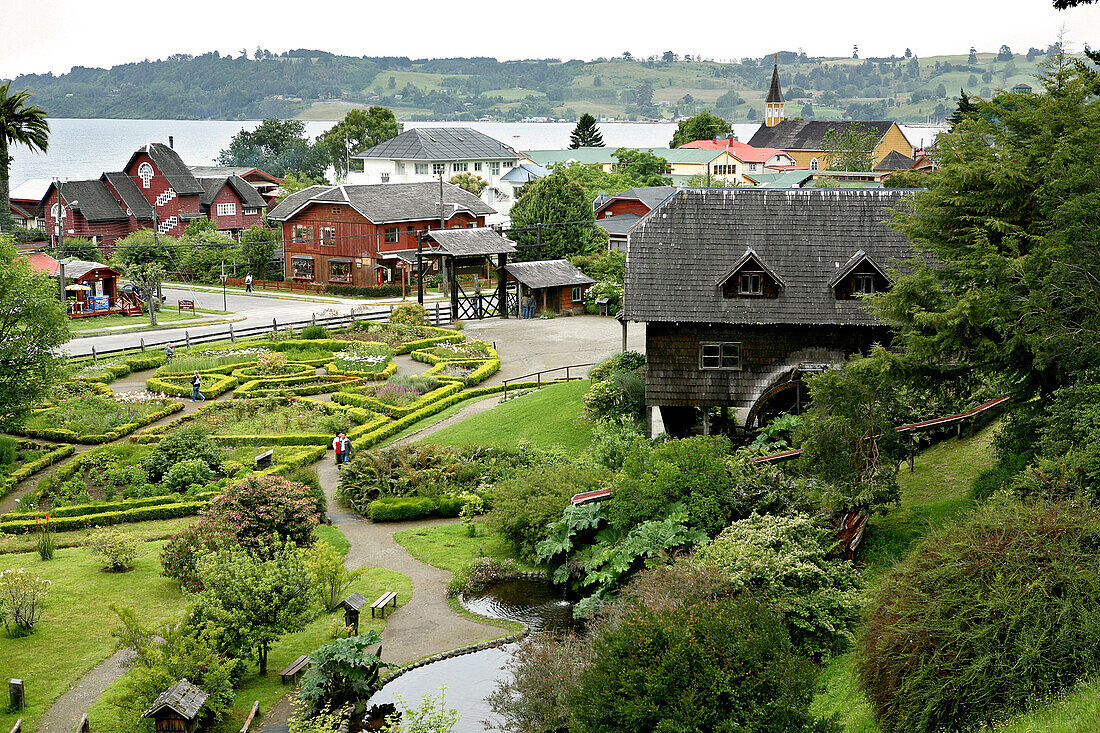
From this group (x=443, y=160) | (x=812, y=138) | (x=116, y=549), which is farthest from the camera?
(x=812, y=138)

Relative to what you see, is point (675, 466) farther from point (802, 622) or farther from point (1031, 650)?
point (1031, 650)

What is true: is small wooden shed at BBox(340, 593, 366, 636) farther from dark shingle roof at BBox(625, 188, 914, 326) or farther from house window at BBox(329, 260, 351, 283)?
house window at BBox(329, 260, 351, 283)

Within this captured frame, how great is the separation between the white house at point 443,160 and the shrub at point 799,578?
88694 mm

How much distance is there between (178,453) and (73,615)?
34.7 feet

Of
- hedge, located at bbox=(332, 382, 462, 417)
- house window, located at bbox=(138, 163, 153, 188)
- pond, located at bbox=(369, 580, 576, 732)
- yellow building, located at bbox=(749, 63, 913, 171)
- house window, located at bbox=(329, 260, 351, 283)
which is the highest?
yellow building, located at bbox=(749, 63, 913, 171)

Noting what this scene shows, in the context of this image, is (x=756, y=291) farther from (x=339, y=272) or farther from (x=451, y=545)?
(x=339, y=272)

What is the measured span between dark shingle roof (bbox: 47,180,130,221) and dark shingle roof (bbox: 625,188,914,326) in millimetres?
72365

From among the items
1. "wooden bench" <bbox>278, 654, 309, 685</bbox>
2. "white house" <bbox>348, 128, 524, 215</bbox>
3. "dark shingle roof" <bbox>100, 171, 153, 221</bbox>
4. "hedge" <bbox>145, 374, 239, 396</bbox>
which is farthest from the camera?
"white house" <bbox>348, 128, 524, 215</bbox>

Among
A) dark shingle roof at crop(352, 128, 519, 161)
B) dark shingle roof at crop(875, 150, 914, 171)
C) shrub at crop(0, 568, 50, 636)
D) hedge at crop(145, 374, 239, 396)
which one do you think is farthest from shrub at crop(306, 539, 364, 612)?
dark shingle roof at crop(352, 128, 519, 161)

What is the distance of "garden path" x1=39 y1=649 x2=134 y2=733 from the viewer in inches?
702

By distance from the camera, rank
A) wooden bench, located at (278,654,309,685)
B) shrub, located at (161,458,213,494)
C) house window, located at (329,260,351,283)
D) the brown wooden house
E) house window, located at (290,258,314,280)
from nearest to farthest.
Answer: wooden bench, located at (278,654,309,685) → the brown wooden house → shrub, located at (161,458,213,494) → house window, located at (329,260,351,283) → house window, located at (290,258,314,280)

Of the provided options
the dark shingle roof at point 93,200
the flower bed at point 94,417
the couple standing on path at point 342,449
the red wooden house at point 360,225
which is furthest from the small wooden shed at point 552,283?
the dark shingle roof at point 93,200

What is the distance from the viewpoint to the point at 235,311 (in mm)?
64375

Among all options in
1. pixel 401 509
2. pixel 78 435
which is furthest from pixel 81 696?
pixel 78 435
